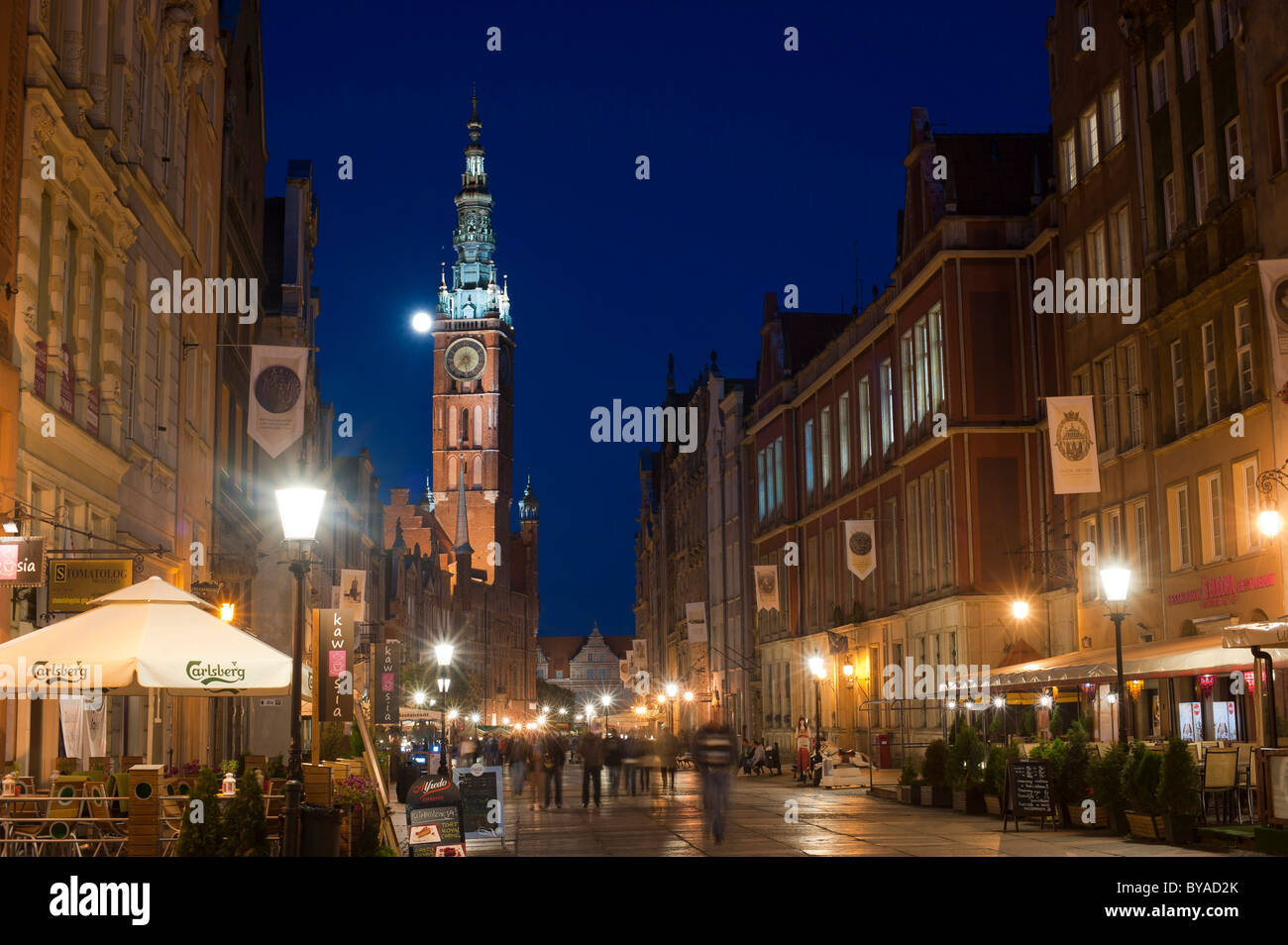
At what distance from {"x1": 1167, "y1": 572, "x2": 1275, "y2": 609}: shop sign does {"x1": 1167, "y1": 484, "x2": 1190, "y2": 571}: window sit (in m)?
0.75

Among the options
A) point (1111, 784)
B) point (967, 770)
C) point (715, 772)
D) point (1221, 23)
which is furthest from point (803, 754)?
point (1221, 23)

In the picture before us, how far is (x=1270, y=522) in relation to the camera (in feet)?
81.8

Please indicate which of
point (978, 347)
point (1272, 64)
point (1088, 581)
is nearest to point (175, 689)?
point (1272, 64)

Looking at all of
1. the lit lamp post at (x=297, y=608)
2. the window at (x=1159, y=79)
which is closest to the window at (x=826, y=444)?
the window at (x=1159, y=79)

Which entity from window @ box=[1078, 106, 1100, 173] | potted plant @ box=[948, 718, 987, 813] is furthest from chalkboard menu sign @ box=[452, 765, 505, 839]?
window @ box=[1078, 106, 1100, 173]

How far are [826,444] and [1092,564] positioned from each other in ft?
76.0

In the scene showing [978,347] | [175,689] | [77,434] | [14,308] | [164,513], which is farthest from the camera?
[978,347]

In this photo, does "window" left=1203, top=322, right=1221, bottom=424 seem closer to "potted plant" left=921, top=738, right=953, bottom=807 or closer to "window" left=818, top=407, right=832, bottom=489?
"potted plant" left=921, top=738, right=953, bottom=807

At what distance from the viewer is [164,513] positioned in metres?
28.5

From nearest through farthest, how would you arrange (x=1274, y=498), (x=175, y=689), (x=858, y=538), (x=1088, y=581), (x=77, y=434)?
(x=175, y=689) → (x=77, y=434) → (x=1274, y=498) → (x=1088, y=581) → (x=858, y=538)

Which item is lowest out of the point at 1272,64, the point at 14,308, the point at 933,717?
the point at 933,717

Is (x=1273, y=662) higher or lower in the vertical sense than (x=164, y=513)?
lower

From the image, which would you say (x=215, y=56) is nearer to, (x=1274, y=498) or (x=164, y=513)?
(x=164, y=513)

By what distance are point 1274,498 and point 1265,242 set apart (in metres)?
4.42
